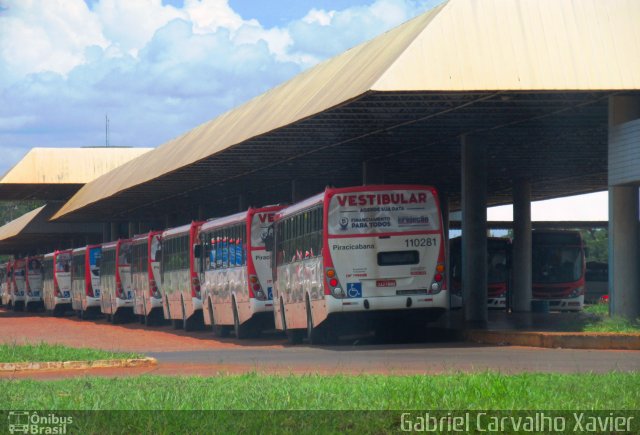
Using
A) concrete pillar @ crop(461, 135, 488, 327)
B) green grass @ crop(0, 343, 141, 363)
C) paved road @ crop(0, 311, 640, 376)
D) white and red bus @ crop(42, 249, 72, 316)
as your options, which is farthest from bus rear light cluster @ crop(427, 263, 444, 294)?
white and red bus @ crop(42, 249, 72, 316)

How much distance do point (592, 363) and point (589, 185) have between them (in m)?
35.8

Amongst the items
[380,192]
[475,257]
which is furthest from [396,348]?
[475,257]

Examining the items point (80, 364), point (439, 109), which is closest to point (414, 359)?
point (80, 364)

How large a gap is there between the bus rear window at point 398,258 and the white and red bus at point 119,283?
75.7 feet

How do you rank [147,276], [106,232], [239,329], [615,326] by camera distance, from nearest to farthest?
[615,326], [239,329], [147,276], [106,232]

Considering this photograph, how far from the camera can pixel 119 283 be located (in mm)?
46969

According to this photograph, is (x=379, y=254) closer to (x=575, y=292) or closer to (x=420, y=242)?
(x=420, y=242)

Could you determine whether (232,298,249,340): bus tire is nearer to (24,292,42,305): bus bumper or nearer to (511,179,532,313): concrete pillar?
(511,179,532,313): concrete pillar

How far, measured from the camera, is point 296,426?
10086 millimetres

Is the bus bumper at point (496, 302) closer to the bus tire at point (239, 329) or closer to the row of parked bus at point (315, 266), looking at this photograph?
the row of parked bus at point (315, 266)

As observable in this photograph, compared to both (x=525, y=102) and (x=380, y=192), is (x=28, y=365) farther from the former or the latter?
(x=525, y=102)

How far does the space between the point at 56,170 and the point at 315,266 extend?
4512 centimetres

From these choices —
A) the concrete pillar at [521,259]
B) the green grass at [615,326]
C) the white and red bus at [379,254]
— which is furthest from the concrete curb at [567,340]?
the concrete pillar at [521,259]

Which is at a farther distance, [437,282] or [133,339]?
[133,339]
